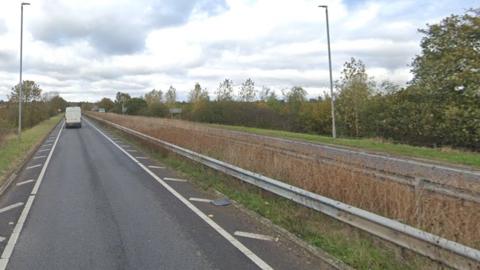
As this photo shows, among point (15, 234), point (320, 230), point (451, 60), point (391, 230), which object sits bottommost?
point (15, 234)

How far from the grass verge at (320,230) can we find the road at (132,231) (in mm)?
337

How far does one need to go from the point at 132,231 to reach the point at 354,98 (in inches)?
1324

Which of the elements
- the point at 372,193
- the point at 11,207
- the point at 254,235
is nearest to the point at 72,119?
the point at 11,207

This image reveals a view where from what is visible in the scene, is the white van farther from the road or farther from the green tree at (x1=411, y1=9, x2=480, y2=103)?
the road

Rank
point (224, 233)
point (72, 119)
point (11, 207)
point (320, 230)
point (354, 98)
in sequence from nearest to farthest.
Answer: point (320, 230), point (224, 233), point (11, 207), point (354, 98), point (72, 119)

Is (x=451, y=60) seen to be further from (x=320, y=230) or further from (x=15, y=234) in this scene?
(x=15, y=234)

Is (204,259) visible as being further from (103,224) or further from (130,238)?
(103,224)

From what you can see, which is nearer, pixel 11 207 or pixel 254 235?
pixel 254 235

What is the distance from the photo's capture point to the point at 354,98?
37.8 metres

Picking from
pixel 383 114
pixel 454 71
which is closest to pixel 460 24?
pixel 454 71

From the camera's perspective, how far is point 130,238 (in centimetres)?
638

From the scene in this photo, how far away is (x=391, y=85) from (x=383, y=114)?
3.68 metres

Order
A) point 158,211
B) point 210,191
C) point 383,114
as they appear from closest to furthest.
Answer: point 158,211 < point 210,191 < point 383,114

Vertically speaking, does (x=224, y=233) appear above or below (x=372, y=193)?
below
